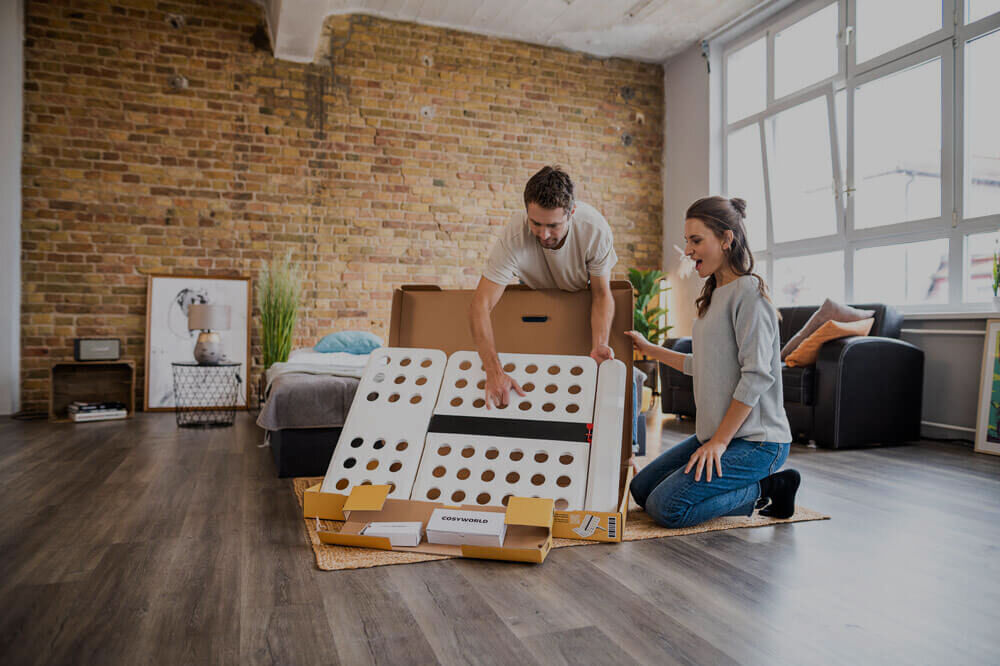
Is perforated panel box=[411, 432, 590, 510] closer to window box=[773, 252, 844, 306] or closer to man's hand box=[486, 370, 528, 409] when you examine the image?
man's hand box=[486, 370, 528, 409]

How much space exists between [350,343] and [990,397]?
393 centimetres

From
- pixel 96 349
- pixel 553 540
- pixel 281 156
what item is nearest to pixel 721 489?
pixel 553 540

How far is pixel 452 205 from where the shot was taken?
6102 mm

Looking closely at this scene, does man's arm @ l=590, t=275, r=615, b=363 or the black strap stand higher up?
man's arm @ l=590, t=275, r=615, b=363

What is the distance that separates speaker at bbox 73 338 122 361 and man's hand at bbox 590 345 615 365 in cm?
397

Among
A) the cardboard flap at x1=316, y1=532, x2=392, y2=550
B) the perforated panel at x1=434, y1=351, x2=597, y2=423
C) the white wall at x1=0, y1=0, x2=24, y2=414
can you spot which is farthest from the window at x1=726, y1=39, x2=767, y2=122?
the white wall at x1=0, y1=0, x2=24, y2=414

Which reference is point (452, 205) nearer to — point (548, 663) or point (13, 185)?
point (13, 185)

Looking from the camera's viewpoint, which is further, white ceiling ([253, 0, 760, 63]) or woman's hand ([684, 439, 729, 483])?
white ceiling ([253, 0, 760, 63])

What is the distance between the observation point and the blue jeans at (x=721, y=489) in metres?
2.09

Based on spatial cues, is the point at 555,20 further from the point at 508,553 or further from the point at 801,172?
the point at 508,553

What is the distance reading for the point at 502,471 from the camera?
2.09m

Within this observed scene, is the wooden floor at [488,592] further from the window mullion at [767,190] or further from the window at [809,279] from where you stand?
the window mullion at [767,190]

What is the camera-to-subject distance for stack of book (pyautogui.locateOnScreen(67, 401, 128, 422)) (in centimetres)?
460

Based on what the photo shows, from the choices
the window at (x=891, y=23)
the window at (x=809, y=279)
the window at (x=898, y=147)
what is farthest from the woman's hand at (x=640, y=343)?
the window at (x=891, y=23)
